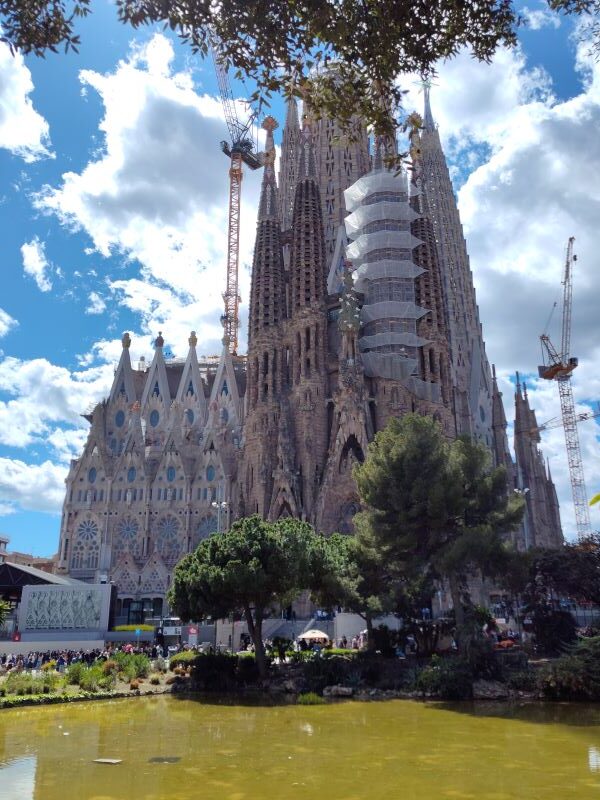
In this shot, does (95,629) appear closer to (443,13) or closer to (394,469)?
(394,469)

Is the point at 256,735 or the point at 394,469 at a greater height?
the point at 394,469

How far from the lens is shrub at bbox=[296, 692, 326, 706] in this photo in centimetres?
2122

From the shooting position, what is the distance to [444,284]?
71.8m

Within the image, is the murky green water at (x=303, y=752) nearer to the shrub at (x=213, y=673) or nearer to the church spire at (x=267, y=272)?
the shrub at (x=213, y=673)

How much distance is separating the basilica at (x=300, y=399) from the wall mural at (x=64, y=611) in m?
14.5

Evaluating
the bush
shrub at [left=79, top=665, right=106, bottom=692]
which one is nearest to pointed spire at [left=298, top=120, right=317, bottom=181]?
shrub at [left=79, top=665, right=106, bottom=692]

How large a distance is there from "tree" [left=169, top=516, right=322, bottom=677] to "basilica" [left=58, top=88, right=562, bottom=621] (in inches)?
833

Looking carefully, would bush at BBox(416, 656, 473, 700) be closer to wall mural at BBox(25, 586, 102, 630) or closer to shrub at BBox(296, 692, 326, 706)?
shrub at BBox(296, 692, 326, 706)

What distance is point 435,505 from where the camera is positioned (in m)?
24.6

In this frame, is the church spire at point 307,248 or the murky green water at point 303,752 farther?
the church spire at point 307,248

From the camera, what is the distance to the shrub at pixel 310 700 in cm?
2122

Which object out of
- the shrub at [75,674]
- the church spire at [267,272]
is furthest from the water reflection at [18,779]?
→ the church spire at [267,272]

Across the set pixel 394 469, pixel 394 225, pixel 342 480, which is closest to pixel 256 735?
pixel 394 469

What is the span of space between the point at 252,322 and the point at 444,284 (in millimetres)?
24178
